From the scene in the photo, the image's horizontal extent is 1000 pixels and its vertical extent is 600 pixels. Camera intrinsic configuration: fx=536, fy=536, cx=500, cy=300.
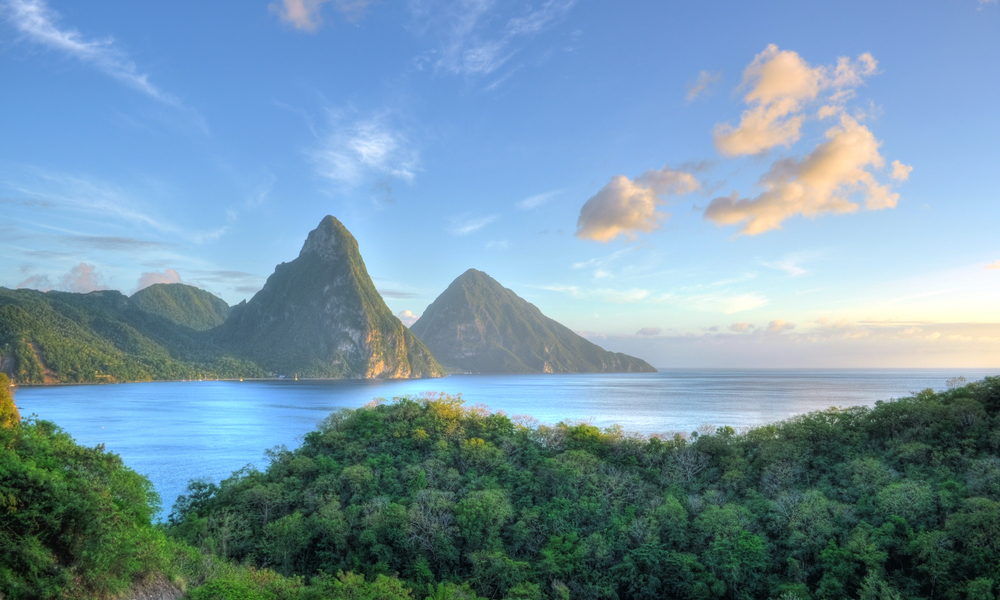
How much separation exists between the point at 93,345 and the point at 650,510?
17314cm

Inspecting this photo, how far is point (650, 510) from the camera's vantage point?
998 inches

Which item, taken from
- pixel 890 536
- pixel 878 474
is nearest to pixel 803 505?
pixel 890 536

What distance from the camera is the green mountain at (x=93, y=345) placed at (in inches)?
4929

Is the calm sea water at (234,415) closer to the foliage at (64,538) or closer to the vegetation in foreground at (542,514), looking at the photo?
the vegetation in foreground at (542,514)

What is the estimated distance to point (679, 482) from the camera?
29016mm

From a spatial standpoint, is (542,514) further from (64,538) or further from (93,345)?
(93,345)

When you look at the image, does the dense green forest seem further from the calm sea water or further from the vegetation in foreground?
the calm sea water

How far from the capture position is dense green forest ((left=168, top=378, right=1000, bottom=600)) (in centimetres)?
2052

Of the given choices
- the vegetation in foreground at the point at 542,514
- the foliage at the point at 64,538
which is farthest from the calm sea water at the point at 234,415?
the foliage at the point at 64,538

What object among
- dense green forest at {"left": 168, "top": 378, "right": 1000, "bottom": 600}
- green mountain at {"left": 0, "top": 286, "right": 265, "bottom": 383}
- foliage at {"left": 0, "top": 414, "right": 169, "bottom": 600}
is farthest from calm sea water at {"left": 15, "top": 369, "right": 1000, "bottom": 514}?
foliage at {"left": 0, "top": 414, "right": 169, "bottom": 600}

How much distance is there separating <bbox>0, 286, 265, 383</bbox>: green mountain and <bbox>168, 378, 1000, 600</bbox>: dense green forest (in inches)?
5257

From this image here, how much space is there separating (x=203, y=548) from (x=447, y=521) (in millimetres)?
10074

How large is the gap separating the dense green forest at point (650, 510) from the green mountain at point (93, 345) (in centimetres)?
13353

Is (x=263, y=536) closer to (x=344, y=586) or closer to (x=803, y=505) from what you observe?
(x=344, y=586)
